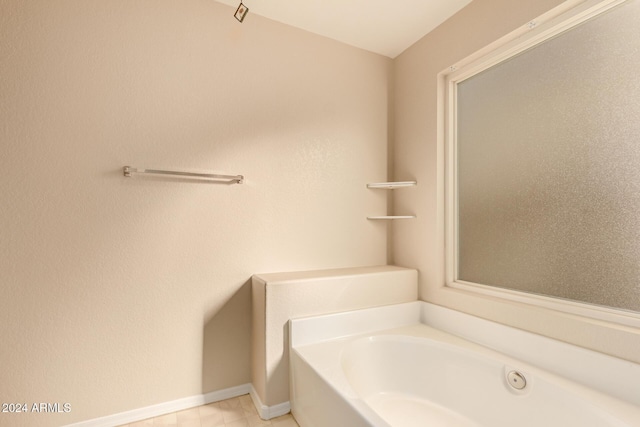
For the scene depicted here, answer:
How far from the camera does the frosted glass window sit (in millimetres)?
1128

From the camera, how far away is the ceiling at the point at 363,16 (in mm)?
1662

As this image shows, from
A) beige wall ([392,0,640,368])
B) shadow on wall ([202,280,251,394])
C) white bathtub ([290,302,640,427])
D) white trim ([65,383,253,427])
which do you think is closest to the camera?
white bathtub ([290,302,640,427])

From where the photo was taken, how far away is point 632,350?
104cm

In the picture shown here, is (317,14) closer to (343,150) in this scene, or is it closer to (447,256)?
(343,150)

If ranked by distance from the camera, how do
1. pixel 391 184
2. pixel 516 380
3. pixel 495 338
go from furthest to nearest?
pixel 391 184, pixel 495 338, pixel 516 380

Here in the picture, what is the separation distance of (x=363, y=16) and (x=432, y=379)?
2114 mm

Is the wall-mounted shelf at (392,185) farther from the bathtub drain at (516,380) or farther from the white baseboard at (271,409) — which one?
the white baseboard at (271,409)

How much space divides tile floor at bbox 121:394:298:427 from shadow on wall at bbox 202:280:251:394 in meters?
0.10

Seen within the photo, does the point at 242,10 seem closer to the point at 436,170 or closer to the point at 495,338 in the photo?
the point at 436,170

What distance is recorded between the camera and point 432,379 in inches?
59.8

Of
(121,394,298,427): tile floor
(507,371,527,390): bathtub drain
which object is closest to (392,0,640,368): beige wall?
(507,371,527,390): bathtub drain

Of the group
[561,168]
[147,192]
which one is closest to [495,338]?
[561,168]

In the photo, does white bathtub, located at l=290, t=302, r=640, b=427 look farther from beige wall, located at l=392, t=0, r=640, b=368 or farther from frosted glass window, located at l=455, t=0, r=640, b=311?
frosted glass window, located at l=455, t=0, r=640, b=311

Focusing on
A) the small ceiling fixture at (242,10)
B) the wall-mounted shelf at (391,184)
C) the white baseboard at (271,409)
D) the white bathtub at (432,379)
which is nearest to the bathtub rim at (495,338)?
the white bathtub at (432,379)
